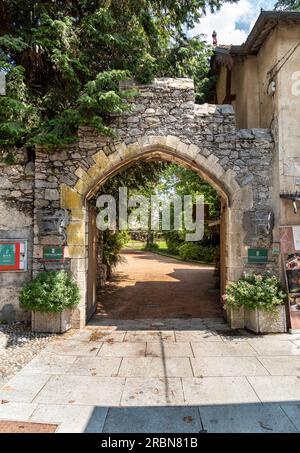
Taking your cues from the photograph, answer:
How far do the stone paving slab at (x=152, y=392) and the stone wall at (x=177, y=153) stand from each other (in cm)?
264

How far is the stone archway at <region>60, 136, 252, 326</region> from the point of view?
5.99m

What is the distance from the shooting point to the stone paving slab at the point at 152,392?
3266 millimetres

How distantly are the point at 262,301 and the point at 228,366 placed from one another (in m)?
1.69

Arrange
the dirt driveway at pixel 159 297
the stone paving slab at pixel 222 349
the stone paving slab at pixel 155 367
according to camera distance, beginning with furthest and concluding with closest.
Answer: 1. the dirt driveway at pixel 159 297
2. the stone paving slab at pixel 222 349
3. the stone paving slab at pixel 155 367

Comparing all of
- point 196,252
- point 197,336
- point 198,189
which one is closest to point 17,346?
point 197,336

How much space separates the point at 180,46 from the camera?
7.43 meters

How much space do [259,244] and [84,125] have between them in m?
4.20

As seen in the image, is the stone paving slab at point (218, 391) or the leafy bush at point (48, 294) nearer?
the stone paving slab at point (218, 391)

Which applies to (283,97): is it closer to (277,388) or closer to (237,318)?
(237,318)

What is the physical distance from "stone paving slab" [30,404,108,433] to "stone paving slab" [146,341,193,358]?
1675 millimetres

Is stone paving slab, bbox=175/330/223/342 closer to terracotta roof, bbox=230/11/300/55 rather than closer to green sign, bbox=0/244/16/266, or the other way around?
green sign, bbox=0/244/16/266

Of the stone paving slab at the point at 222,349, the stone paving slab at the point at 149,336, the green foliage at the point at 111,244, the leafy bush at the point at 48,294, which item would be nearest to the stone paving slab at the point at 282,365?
the stone paving slab at the point at 222,349

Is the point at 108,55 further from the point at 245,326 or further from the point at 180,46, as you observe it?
the point at 245,326

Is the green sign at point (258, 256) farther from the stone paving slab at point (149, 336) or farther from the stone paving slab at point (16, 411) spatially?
the stone paving slab at point (16, 411)
